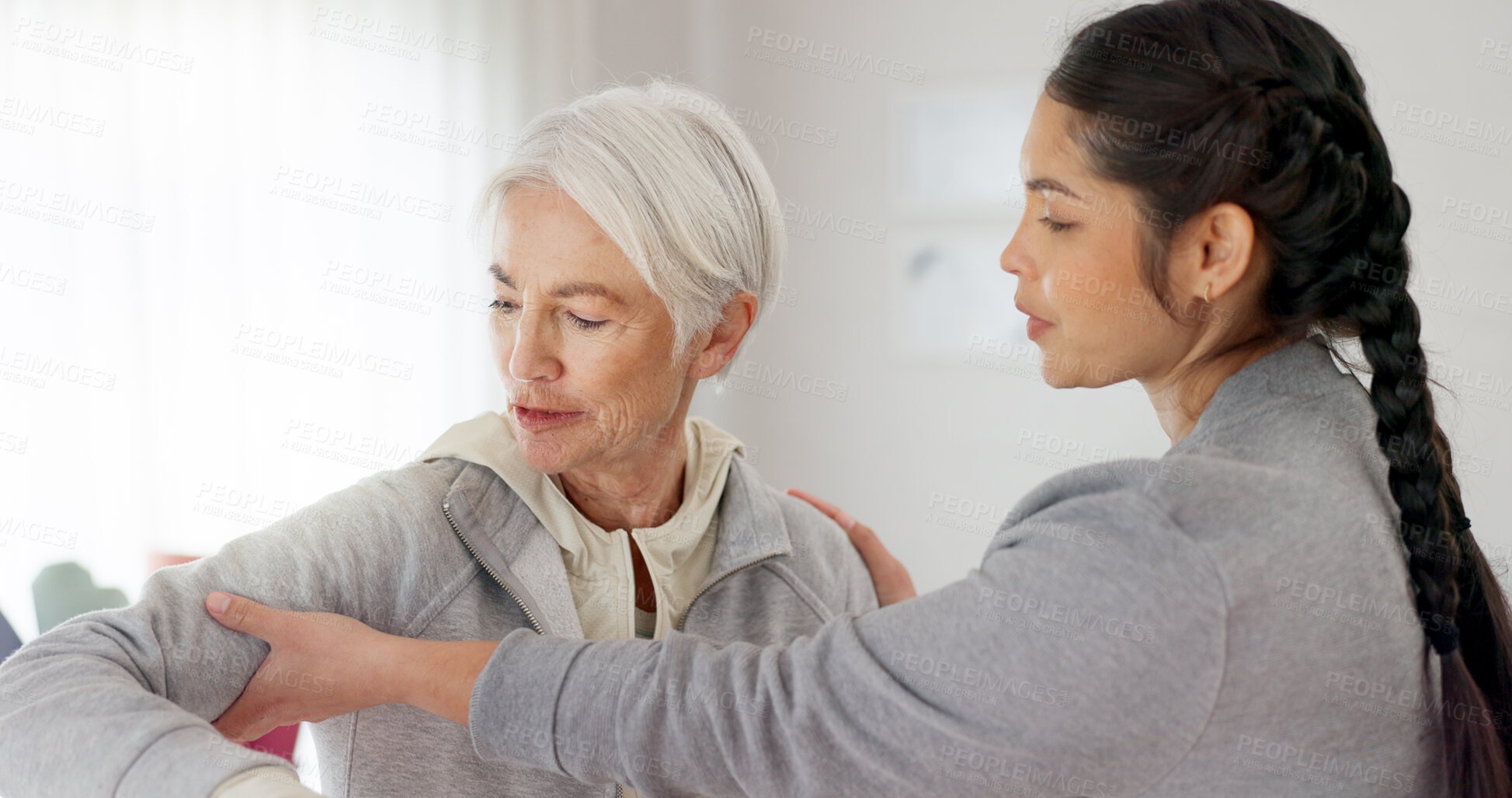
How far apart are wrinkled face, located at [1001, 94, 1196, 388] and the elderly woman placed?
0.42 metres

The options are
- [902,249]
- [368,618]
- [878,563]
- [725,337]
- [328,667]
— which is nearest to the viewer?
[328,667]

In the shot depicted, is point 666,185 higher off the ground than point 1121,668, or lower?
higher

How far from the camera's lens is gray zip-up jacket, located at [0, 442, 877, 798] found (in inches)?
35.3

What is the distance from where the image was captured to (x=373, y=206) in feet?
8.88

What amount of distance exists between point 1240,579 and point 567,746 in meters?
0.57

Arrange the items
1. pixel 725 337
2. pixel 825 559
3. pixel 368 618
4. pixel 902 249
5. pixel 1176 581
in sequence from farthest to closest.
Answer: pixel 902 249 < pixel 825 559 < pixel 725 337 < pixel 368 618 < pixel 1176 581

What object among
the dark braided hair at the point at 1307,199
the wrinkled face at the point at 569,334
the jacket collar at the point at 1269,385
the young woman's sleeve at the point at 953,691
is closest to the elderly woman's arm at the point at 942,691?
the young woman's sleeve at the point at 953,691

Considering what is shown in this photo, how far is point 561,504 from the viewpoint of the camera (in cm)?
135

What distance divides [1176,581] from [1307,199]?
388 mm

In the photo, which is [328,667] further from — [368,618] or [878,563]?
[878,563]

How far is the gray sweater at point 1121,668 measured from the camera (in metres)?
0.82

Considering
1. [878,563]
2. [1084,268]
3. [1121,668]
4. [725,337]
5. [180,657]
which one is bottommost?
[878,563]

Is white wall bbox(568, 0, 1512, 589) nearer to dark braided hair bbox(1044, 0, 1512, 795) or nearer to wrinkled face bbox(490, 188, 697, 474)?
wrinkled face bbox(490, 188, 697, 474)

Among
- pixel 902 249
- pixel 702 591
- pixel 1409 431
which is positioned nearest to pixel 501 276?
pixel 702 591
